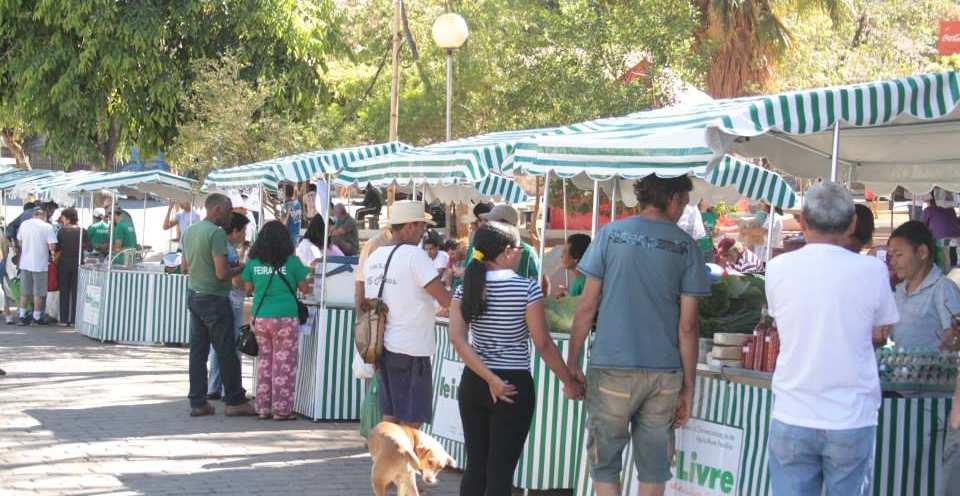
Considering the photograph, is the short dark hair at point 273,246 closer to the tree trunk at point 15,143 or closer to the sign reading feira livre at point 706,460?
the sign reading feira livre at point 706,460

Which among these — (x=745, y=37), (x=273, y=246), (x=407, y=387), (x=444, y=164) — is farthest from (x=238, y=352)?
(x=745, y=37)

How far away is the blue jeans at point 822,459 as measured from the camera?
16.2ft

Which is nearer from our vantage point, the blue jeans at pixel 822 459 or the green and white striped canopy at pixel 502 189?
the blue jeans at pixel 822 459

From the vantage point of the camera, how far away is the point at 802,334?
5.02m

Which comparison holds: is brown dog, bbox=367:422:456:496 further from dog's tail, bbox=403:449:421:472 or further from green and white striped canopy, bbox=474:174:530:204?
green and white striped canopy, bbox=474:174:530:204

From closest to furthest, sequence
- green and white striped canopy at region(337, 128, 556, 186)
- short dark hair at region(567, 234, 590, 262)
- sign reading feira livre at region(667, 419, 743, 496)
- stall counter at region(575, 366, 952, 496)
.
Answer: stall counter at region(575, 366, 952, 496) < sign reading feira livre at region(667, 419, 743, 496) < short dark hair at region(567, 234, 590, 262) < green and white striped canopy at region(337, 128, 556, 186)

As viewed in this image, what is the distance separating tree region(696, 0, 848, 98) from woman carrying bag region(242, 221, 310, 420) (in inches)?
579

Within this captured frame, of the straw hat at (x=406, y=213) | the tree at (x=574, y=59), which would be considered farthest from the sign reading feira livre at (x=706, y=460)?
the tree at (x=574, y=59)

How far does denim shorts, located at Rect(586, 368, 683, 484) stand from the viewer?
593cm

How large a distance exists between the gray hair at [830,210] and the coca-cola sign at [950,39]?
2693 centimetres

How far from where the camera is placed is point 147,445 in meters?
10.1

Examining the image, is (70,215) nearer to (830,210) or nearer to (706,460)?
(706,460)

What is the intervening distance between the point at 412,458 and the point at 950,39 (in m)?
26.2

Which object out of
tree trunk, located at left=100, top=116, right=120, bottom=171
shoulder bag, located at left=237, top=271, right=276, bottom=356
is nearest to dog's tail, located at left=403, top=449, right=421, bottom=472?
shoulder bag, located at left=237, top=271, right=276, bottom=356
